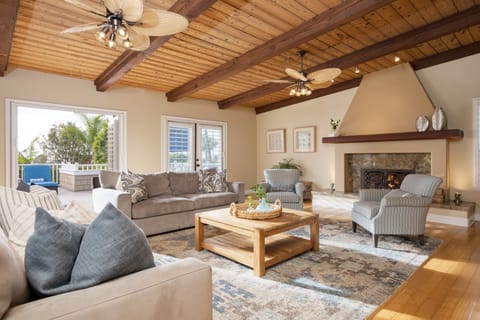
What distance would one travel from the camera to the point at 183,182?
186 inches

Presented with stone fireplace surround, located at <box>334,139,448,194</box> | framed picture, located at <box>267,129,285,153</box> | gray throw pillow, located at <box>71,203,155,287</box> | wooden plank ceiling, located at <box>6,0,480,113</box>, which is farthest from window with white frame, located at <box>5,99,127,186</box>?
stone fireplace surround, located at <box>334,139,448,194</box>

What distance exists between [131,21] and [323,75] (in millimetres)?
2708

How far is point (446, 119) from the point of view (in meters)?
5.00

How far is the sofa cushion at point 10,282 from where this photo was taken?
836 mm

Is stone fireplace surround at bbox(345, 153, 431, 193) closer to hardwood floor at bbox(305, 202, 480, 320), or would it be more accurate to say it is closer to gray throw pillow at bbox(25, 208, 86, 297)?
hardwood floor at bbox(305, 202, 480, 320)

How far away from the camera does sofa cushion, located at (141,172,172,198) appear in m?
4.27

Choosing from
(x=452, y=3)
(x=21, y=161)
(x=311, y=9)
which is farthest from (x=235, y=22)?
(x=21, y=161)

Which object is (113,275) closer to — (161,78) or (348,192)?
(161,78)

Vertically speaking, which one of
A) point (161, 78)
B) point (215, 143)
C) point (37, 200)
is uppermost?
point (161, 78)

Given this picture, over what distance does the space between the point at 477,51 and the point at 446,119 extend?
1.24 m

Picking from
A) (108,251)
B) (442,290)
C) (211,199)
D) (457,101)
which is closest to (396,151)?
(457,101)

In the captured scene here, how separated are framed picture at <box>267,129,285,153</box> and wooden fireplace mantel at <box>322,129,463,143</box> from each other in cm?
155

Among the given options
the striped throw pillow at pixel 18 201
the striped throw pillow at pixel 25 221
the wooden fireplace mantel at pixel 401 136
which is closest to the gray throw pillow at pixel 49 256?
the striped throw pillow at pixel 25 221

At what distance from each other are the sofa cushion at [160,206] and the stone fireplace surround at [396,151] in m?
3.66
